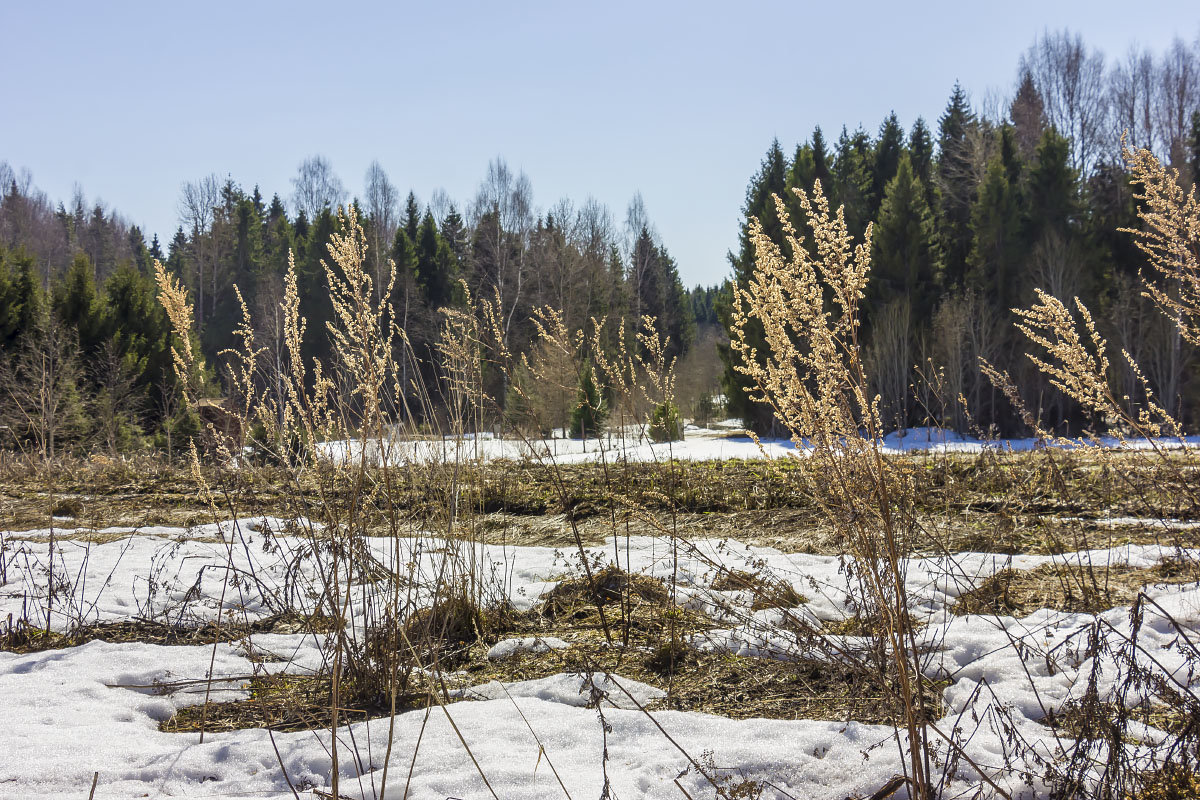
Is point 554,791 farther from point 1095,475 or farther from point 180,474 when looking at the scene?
point 180,474

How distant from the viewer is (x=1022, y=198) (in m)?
21.7

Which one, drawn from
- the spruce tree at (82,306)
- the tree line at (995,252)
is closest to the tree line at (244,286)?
the spruce tree at (82,306)

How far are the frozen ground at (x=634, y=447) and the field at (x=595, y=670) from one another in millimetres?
156

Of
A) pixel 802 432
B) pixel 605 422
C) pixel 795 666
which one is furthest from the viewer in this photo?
pixel 605 422

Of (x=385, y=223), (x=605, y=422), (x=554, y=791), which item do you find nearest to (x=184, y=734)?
(x=554, y=791)

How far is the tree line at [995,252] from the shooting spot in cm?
1888

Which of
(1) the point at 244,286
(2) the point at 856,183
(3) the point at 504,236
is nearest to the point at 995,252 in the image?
(2) the point at 856,183

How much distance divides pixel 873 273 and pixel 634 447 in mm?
16208

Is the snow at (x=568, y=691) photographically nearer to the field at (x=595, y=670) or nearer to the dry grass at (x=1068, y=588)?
the field at (x=595, y=670)

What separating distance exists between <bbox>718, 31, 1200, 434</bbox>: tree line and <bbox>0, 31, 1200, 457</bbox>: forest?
0.07 meters

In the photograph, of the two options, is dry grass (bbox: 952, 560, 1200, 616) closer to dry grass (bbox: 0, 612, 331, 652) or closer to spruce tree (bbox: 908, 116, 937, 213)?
dry grass (bbox: 0, 612, 331, 652)

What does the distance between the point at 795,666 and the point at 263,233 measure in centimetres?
4545

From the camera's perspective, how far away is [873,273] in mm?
21922

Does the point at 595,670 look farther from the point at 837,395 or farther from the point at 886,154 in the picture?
the point at 886,154
